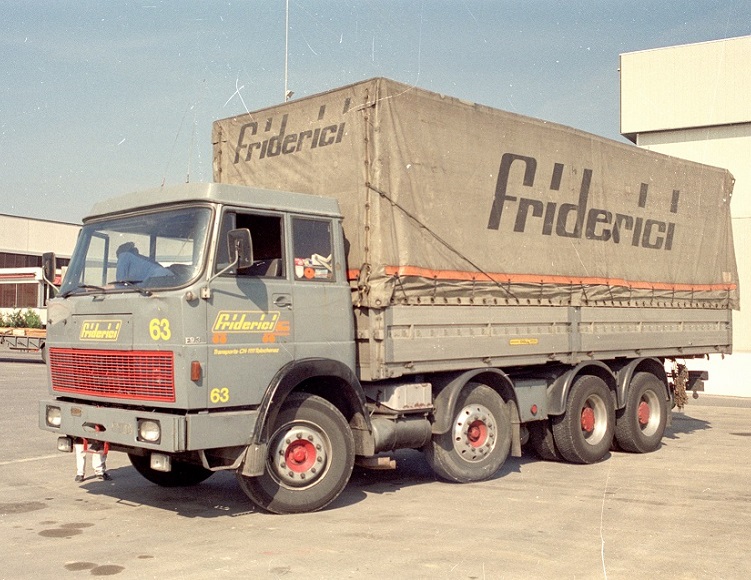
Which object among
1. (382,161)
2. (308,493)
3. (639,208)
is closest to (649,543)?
(308,493)

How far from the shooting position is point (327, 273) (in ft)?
26.6

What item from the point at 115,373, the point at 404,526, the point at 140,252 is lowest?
the point at 404,526

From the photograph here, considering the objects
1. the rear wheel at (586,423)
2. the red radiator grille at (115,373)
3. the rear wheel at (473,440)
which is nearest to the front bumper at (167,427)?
the red radiator grille at (115,373)

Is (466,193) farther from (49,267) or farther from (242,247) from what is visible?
(49,267)

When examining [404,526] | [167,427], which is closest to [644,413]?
[404,526]

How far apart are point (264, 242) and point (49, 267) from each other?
2.18 m

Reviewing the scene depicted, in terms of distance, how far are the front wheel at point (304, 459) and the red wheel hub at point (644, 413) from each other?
5631 millimetres

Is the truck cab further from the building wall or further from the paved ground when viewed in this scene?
the building wall

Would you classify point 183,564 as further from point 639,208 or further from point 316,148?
point 639,208

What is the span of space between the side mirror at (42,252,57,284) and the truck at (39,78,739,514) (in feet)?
0.93

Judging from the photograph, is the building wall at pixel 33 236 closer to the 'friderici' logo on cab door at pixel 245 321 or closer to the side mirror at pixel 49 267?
the side mirror at pixel 49 267

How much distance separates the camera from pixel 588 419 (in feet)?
36.7

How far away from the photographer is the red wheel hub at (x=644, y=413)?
1209cm

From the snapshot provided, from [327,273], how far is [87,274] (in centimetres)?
219
